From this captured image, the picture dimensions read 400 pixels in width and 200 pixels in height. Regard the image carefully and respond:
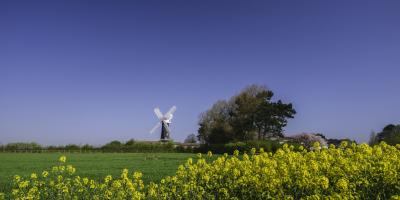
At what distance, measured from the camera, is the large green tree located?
2837 inches

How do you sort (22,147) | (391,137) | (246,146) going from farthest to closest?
(22,147), (246,146), (391,137)

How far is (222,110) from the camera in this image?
7750 centimetres

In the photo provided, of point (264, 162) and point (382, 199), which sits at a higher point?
point (264, 162)

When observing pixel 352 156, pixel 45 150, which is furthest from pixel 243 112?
pixel 352 156

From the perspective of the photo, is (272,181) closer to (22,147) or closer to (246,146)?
(246,146)

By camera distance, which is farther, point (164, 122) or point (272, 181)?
point (164, 122)

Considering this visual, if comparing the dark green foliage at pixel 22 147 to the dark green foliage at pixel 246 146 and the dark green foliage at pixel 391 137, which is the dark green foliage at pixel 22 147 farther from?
the dark green foliage at pixel 391 137

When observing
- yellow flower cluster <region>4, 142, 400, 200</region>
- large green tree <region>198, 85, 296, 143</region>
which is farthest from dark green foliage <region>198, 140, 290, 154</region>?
yellow flower cluster <region>4, 142, 400, 200</region>

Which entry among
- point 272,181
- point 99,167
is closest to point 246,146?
point 99,167

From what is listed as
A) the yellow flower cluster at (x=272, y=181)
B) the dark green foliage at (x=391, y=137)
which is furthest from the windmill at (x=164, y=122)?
the yellow flower cluster at (x=272, y=181)

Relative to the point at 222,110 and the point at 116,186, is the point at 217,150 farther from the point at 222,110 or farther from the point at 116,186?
the point at 116,186

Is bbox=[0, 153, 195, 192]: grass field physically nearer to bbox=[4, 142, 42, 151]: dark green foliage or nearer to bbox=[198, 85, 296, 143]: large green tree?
bbox=[198, 85, 296, 143]: large green tree

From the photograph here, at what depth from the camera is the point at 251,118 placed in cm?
7325

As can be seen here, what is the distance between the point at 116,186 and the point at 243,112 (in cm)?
6495
